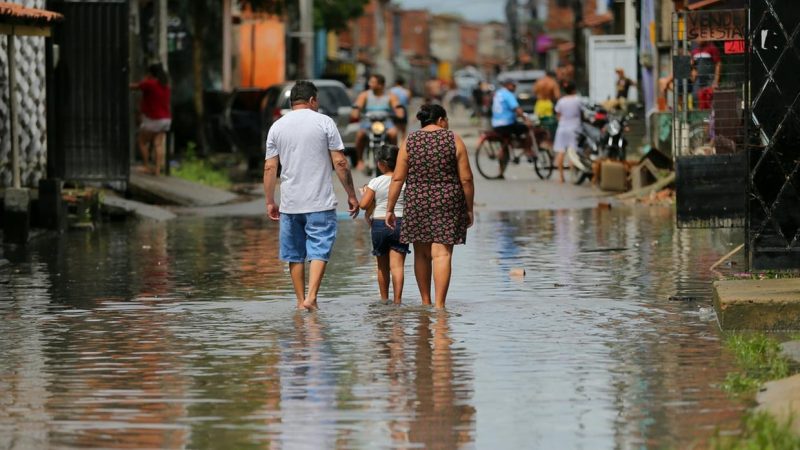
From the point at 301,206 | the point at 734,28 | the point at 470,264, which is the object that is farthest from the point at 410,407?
the point at 734,28

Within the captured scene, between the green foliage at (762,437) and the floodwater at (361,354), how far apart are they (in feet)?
0.61

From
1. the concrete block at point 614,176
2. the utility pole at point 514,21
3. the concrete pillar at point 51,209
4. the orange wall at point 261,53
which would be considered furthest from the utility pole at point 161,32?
the utility pole at point 514,21

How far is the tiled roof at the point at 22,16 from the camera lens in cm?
1758

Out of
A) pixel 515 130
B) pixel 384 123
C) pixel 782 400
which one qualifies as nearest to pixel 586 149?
pixel 515 130

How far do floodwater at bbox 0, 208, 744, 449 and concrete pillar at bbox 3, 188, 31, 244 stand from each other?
1.23 m

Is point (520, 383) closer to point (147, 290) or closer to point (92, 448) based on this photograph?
point (92, 448)

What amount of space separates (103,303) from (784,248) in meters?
5.07

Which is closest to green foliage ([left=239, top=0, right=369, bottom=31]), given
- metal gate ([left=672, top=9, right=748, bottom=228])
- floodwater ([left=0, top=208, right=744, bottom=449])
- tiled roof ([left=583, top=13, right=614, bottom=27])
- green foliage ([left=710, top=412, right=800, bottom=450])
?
tiled roof ([left=583, top=13, right=614, bottom=27])

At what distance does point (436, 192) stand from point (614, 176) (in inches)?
553

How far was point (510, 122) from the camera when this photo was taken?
29.9 m

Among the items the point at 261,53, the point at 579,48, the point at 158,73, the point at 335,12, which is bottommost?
the point at 158,73

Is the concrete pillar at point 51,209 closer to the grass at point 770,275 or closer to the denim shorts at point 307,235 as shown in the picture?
the denim shorts at point 307,235

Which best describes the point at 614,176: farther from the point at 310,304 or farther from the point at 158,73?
the point at 310,304

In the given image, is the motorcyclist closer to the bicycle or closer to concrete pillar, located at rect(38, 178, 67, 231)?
the bicycle
